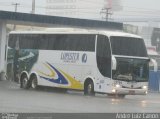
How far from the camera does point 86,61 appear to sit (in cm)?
2995


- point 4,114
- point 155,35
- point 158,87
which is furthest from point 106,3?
point 4,114

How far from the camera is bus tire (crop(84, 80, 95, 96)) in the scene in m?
29.4

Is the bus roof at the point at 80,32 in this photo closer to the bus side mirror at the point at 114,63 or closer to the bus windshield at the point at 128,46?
the bus windshield at the point at 128,46

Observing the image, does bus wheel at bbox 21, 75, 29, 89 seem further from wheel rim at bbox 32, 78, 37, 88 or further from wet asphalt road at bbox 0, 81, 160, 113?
wet asphalt road at bbox 0, 81, 160, 113

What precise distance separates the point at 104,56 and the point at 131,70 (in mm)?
1493

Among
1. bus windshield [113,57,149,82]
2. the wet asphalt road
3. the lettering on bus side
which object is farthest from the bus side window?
the wet asphalt road

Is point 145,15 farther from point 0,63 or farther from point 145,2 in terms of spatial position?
point 0,63

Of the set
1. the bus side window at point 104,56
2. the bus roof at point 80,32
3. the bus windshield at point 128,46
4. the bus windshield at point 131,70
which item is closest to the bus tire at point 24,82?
the bus roof at point 80,32

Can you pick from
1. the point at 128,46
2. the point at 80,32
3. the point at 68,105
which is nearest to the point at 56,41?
the point at 80,32

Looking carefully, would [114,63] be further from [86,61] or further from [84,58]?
[84,58]

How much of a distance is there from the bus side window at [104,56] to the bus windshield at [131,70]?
0.44 meters

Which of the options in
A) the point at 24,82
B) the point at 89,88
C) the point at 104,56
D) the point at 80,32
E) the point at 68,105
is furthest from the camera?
the point at 24,82

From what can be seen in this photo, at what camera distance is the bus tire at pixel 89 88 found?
2942cm

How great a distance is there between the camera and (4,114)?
858 cm
